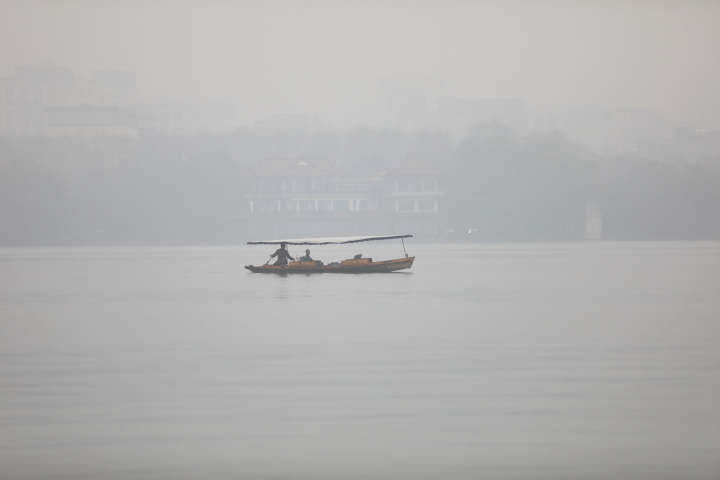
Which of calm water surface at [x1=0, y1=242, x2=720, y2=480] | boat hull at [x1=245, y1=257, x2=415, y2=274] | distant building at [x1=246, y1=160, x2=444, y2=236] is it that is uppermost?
distant building at [x1=246, y1=160, x2=444, y2=236]

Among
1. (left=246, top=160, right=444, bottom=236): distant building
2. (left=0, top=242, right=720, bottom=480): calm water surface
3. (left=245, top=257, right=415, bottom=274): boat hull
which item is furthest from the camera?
(left=246, top=160, right=444, bottom=236): distant building

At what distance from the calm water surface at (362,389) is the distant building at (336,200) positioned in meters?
46.6

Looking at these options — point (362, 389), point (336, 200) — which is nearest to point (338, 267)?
point (362, 389)

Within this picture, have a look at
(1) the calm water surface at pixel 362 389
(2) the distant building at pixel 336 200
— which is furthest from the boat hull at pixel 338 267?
(2) the distant building at pixel 336 200

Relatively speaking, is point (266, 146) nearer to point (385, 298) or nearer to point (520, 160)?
point (520, 160)

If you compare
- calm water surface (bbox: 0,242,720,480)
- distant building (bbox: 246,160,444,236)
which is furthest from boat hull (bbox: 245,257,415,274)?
distant building (bbox: 246,160,444,236)

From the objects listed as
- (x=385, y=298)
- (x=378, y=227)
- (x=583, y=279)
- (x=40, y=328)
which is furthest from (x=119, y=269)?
(x=378, y=227)

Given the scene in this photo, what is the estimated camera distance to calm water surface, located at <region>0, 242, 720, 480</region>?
580 centimetres

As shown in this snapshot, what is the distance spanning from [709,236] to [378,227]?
15.1 meters

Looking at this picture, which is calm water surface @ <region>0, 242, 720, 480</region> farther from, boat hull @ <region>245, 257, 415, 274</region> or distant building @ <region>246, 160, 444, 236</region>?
distant building @ <region>246, 160, 444, 236</region>

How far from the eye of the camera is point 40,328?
42.0 ft

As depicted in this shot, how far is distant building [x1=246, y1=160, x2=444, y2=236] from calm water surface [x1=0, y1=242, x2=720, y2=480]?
46643mm

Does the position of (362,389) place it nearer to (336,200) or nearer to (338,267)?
(338,267)

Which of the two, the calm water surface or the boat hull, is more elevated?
the boat hull
